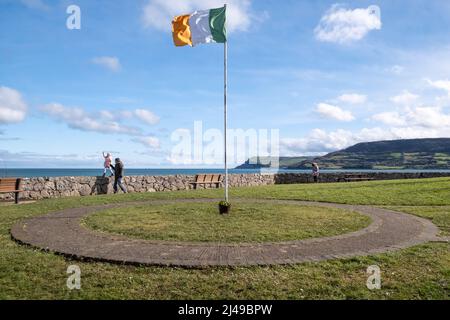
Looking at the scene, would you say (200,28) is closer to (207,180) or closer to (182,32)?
(182,32)

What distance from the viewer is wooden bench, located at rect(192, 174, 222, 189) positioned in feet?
69.9

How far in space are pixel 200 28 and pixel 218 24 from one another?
23.4 inches

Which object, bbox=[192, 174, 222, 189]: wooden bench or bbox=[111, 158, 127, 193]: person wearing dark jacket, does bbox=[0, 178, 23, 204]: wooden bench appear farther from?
bbox=[192, 174, 222, 189]: wooden bench

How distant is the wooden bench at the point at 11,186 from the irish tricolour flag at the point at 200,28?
317 inches

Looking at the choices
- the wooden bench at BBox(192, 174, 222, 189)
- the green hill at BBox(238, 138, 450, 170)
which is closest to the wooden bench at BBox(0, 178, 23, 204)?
the wooden bench at BBox(192, 174, 222, 189)

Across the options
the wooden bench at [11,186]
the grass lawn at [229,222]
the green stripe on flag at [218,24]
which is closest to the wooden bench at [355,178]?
the grass lawn at [229,222]

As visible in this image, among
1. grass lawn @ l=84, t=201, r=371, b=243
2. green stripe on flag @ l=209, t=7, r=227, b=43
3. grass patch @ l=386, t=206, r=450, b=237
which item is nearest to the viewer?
grass lawn @ l=84, t=201, r=371, b=243

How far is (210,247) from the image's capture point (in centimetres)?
635

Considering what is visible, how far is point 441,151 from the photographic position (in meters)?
169

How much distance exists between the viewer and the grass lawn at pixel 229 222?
7324 millimetres

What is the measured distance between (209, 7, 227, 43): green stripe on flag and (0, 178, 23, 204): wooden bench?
359 inches

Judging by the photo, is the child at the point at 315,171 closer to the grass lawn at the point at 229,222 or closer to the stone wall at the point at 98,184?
the stone wall at the point at 98,184

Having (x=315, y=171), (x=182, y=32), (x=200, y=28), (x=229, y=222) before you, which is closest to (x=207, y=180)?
(x=315, y=171)
